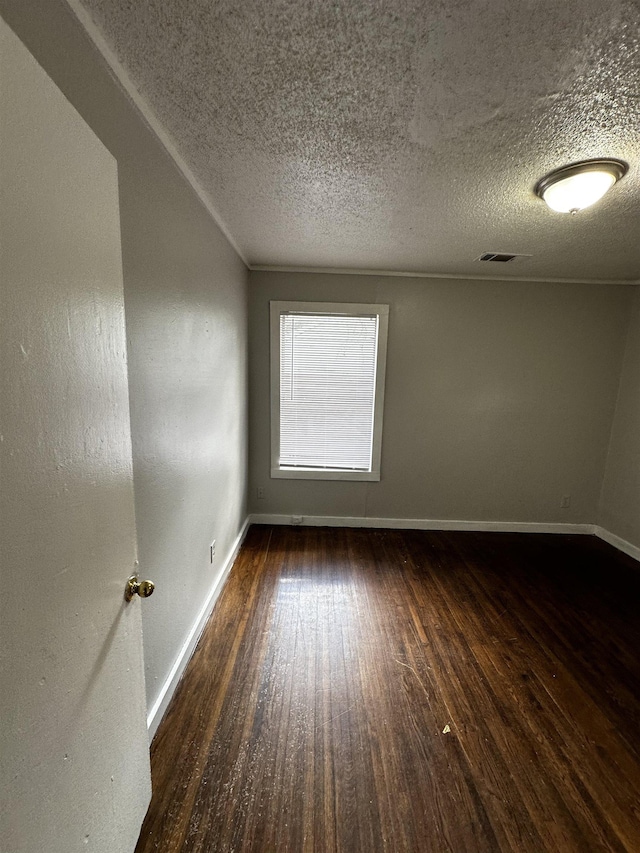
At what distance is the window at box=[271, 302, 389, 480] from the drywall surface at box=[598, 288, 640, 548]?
217cm

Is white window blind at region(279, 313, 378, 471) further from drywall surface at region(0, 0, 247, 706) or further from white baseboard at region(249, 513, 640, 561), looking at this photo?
drywall surface at region(0, 0, 247, 706)

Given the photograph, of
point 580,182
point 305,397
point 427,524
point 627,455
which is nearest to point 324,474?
point 305,397

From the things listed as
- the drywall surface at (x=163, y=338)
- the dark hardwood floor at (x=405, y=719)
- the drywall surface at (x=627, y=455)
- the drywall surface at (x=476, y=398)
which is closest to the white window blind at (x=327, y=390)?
the drywall surface at (x=476, y=398)

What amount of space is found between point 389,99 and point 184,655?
2.44 metres

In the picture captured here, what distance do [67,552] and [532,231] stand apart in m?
2.74

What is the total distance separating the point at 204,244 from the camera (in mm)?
1886

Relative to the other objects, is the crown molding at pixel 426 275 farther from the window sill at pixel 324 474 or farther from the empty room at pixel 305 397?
the window sill at pixel 324 474

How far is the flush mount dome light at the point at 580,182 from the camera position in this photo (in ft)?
4.74

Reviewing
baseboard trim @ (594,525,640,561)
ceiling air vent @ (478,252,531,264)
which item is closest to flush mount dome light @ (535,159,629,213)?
ceiling air vent @ (478,252,531,264)

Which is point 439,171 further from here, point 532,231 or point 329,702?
point 329,702

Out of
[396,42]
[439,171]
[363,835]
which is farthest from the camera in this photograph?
[439,171]

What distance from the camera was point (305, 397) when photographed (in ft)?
10.6

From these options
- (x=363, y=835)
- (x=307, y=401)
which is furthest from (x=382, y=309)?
(x=363, y=835)

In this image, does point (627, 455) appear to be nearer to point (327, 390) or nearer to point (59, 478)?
point (327, 390)
